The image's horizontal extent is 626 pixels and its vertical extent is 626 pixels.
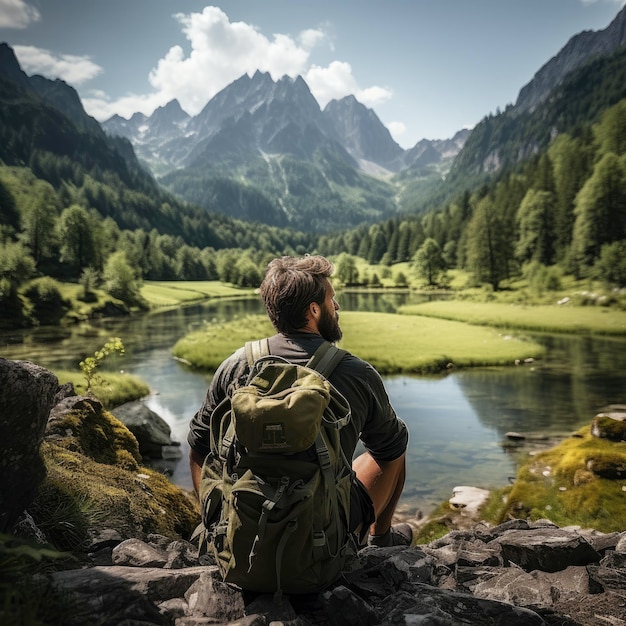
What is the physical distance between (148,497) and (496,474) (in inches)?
512

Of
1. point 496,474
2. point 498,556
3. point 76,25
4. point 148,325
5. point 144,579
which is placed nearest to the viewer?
point 144,579

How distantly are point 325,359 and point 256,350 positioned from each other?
73 centimetres

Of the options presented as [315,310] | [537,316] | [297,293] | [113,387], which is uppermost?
[297,293]

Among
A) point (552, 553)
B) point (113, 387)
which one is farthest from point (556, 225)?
point (552, 553)

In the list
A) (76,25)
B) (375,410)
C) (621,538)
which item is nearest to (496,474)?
(621,538)

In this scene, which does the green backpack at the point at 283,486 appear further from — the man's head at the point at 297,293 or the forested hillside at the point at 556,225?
the forested hillside at the point at 556,225

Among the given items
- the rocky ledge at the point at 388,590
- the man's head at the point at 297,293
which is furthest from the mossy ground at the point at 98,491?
the man's head at the point at 297,293

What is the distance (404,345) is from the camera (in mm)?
42844

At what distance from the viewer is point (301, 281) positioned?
471cm

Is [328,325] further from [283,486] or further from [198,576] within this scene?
[198,576]

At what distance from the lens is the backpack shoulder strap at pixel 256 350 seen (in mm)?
4564

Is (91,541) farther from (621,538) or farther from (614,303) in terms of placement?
(614,303)

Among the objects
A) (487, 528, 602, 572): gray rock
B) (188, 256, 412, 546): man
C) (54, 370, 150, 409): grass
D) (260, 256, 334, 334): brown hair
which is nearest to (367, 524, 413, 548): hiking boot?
(188, 256, 412, 546): man

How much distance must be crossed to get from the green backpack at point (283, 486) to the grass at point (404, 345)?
107 feet
